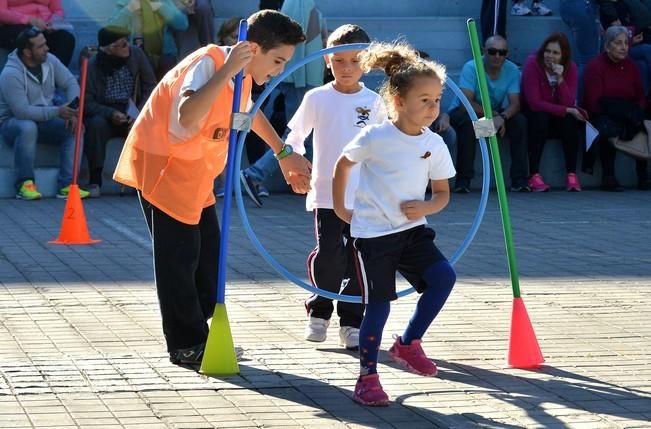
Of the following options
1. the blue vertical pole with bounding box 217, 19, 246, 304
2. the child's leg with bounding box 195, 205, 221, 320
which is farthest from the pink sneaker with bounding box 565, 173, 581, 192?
the blue vertical pole with bounding box 217, 19, 246, 304

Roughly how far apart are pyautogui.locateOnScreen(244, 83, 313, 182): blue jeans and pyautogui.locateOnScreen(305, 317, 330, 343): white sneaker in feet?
20.8

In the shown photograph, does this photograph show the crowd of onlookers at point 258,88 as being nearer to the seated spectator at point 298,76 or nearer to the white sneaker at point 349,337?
the seated spectator at point 298,76

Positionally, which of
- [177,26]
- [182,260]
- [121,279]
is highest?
[177,26]

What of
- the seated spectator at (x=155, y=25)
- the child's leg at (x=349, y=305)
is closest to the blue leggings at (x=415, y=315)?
the child's leg at (x=349, y=305)

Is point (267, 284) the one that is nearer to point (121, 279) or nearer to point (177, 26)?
point (121, 279)

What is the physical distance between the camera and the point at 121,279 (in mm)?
8930

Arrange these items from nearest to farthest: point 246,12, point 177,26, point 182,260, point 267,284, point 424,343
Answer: point 182,260
point 424,343
point 267,284
point 177,26
point 246,12

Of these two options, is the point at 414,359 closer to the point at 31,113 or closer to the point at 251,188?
the point at 251,188

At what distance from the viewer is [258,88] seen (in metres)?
14.2

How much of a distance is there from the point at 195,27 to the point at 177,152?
9.30 m

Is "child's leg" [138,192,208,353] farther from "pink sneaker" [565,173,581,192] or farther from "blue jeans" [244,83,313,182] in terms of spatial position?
"pink sneaker" [565,173,581,192]

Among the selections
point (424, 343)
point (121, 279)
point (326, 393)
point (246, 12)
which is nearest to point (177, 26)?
point (246, 12)

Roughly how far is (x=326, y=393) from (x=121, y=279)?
3.31 metres

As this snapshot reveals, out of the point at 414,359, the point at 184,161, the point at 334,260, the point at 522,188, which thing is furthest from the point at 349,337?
the point at 522,188
